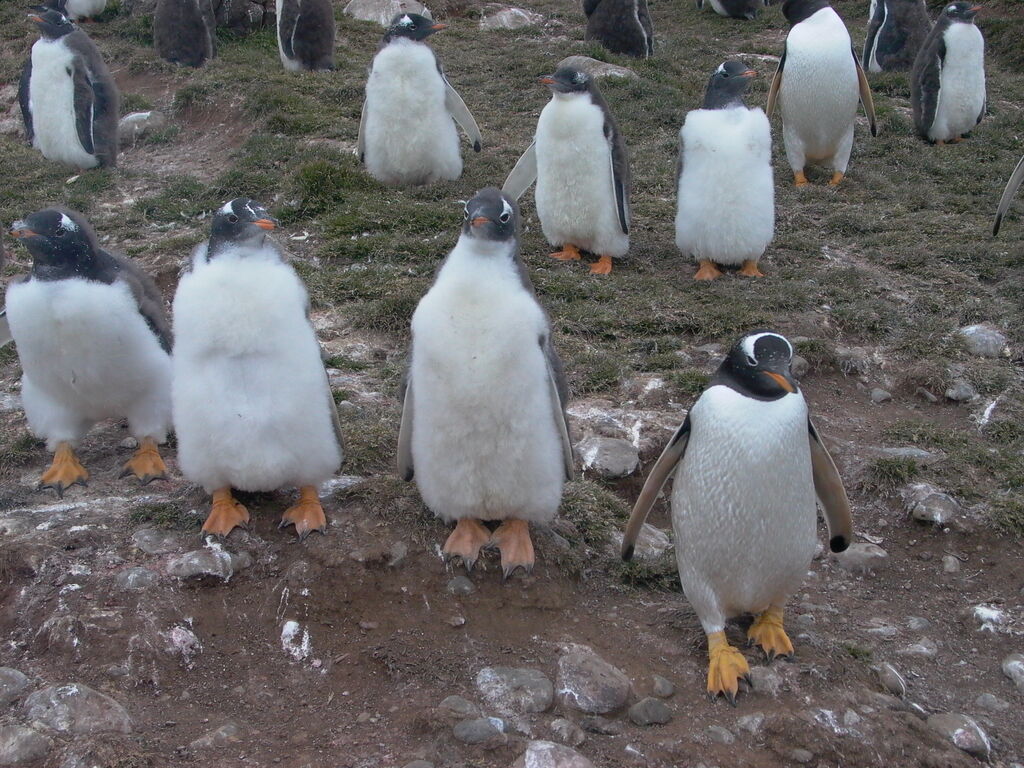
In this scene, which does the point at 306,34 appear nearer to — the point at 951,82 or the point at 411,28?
the point at 411,28

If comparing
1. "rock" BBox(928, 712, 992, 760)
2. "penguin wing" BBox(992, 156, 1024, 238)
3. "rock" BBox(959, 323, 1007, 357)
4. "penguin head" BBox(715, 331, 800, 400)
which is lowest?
"rock" BBox(928, 712, 992, 760)

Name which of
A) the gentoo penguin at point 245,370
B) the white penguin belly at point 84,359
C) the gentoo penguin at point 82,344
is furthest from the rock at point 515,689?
the white penguin belly at point 84,359

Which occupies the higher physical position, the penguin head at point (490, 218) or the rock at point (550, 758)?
the penguin head at point (490, 218)

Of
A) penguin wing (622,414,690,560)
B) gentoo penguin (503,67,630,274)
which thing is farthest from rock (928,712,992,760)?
gentoo penguin (503,67,630,274)

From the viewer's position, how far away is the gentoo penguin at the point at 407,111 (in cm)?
750

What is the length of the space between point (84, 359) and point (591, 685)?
84.4 inches

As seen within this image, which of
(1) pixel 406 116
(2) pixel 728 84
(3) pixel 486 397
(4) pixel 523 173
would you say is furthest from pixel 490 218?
(1) pixel 406 116

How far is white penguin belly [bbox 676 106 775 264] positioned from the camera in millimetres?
6113

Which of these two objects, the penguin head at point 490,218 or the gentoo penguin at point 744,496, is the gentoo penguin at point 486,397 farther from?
the gentoo penguin at point 744,496

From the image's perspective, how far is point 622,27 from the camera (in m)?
11.8

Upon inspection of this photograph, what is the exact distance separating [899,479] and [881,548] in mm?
372

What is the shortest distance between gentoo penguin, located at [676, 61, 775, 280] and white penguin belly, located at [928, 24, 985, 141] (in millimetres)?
3665

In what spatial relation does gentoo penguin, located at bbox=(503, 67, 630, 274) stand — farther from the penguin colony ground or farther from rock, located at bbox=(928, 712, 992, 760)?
rock, located at bbox=(928, 712, 992, 760)

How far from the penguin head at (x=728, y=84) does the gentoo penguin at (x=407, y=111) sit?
2.15m
